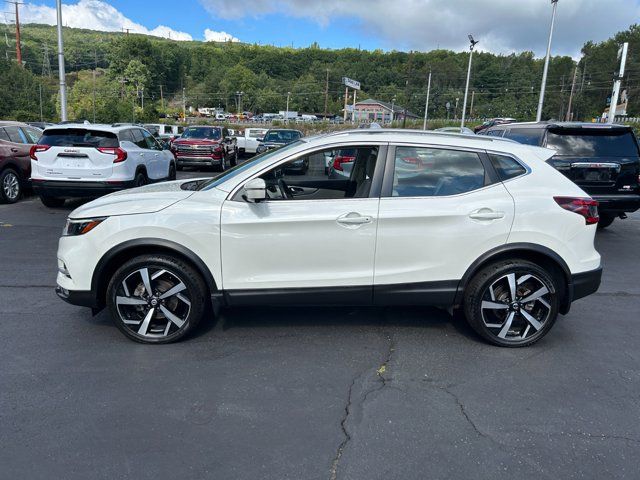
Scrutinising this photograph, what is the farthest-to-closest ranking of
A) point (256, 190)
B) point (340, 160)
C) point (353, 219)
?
point (340, 160)
point (353, 219)
point (256, 190)

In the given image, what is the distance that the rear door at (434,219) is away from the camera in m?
4.03

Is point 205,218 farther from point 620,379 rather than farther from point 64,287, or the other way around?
point 620,379

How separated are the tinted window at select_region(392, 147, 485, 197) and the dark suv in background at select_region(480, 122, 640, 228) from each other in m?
4.67

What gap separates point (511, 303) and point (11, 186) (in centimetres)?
1074

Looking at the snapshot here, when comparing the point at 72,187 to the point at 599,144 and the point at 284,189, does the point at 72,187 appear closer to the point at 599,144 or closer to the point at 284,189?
the point at 284,189

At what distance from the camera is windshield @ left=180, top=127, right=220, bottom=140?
2031 centimetres

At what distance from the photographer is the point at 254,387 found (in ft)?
11.6

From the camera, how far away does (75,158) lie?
9453 millimetres

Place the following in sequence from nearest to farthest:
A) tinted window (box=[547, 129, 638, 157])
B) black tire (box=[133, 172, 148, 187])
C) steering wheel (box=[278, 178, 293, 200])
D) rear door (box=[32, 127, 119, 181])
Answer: steering wheel (box=[278, 178, 293, 200])
tinted window (box=[547, 129, 638, 157])
rear door (box=[32, 127, 119, 181])
black tire (box=[133, 172, 148, 187])

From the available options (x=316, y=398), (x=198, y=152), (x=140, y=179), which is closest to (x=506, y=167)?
(x=316, y=398)

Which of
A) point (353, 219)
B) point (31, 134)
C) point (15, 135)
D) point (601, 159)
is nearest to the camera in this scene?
point (353, 219)

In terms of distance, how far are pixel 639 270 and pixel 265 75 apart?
461 feet

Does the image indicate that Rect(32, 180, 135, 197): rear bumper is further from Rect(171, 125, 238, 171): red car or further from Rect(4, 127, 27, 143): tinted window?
Rect(171, 125, 238, 171): red car

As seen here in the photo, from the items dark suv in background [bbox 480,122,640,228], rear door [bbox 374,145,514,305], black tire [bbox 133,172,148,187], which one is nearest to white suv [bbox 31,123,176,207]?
black tire [bbox 133,172,148,187]
